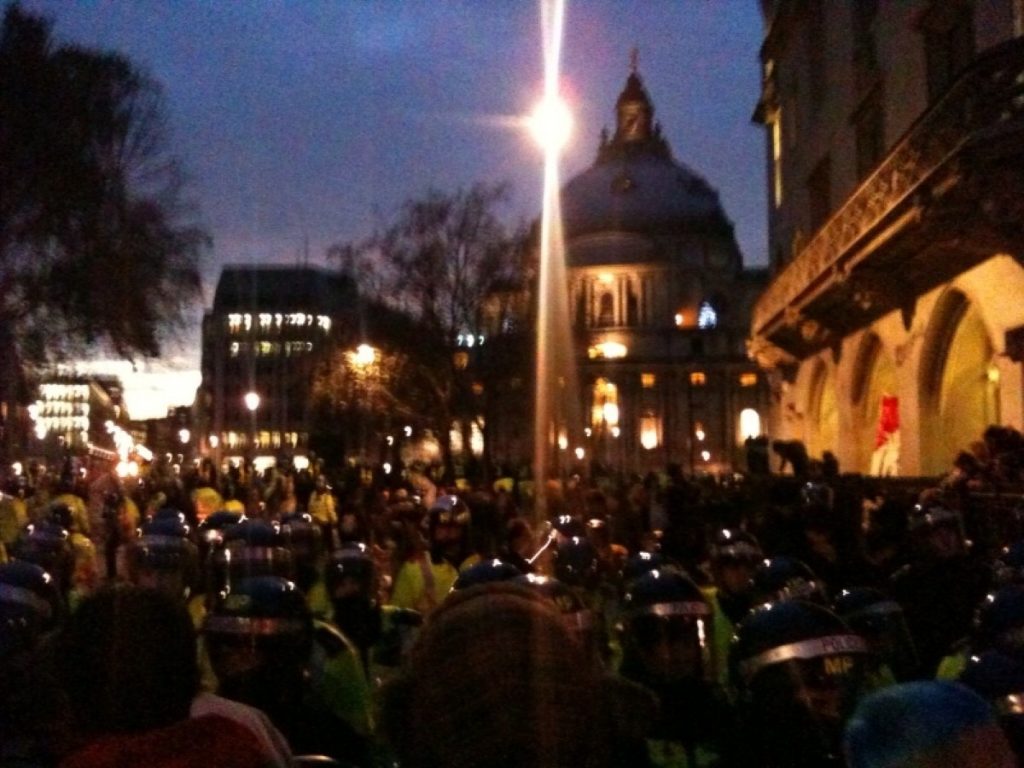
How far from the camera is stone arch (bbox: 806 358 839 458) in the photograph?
1334 inches

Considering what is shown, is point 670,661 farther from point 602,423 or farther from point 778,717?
point 602,423

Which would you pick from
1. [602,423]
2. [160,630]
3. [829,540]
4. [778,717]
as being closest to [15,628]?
[160,630]

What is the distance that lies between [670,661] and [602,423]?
8842cm

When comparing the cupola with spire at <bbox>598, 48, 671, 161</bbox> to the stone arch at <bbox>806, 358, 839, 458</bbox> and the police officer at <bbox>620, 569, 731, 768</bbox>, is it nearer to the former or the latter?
the stone arch at <bbox>806, 358, 839, 458</bbox>

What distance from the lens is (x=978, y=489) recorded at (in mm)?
13469

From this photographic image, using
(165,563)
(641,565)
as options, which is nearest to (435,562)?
(165,563)

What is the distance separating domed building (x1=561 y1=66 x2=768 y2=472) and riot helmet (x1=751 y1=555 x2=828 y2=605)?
8756cm

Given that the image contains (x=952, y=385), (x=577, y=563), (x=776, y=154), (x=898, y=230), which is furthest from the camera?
(x=776, y=154)

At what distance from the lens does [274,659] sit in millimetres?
4793

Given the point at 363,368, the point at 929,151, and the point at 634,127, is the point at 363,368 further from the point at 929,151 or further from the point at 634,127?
the point at 634,127

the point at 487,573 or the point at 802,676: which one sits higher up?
the point at 487,573

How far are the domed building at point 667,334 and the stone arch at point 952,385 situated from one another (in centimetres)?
7002

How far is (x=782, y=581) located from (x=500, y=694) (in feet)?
13.3

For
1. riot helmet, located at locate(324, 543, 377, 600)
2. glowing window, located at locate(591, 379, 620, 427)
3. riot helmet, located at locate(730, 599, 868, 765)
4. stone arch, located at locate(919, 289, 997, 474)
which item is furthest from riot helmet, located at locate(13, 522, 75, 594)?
glowing window, located at locate(591, 379, 620, 427)
